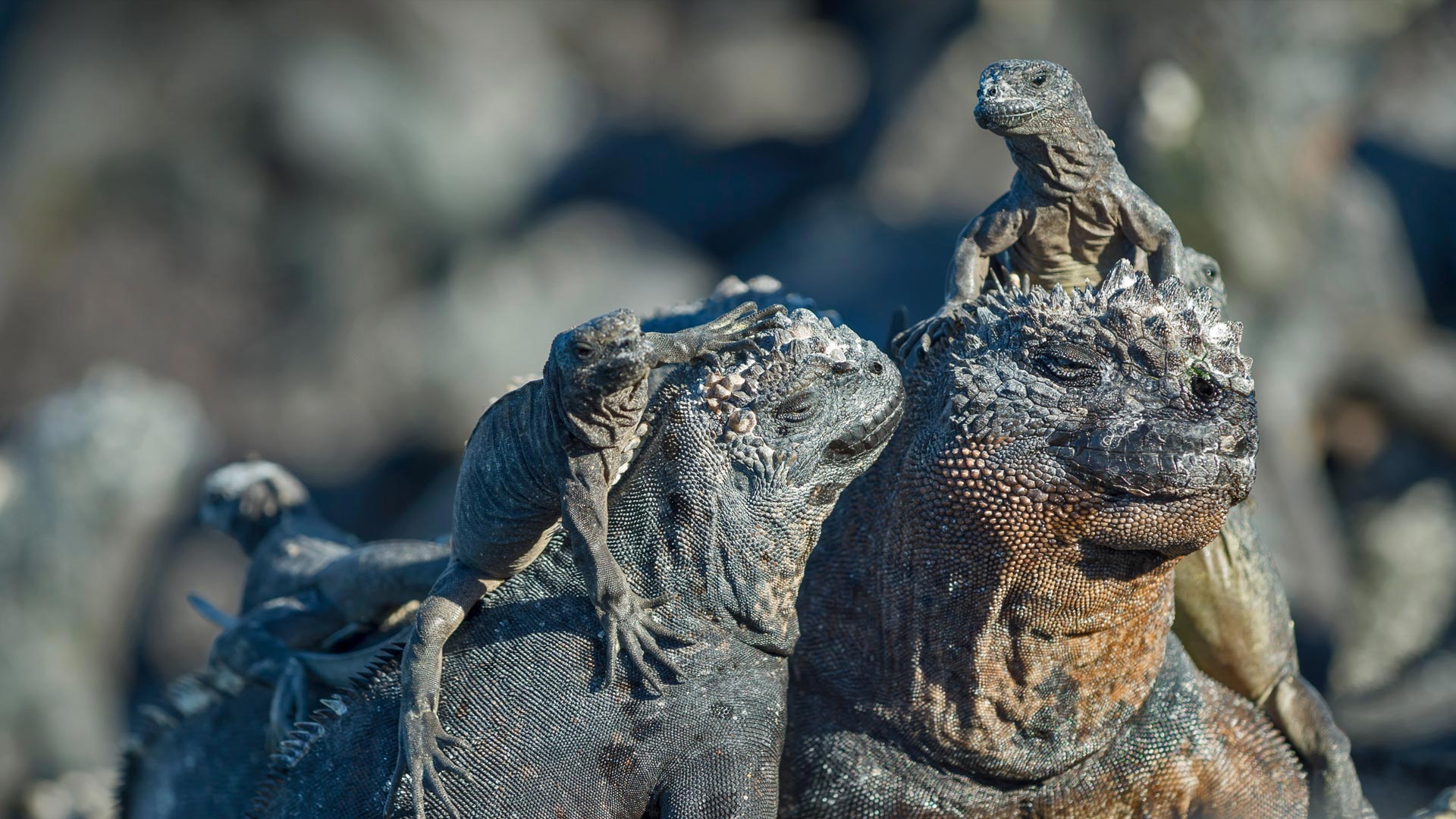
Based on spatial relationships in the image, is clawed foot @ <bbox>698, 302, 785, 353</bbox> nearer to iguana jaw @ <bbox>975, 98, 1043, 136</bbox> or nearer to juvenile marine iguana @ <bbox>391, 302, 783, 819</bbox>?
juvenile marine iguana @ <bbox>391, 302, 783, 819</bbox>

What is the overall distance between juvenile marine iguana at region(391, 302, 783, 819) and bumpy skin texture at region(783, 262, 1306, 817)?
627 mm

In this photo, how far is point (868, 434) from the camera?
3.78m

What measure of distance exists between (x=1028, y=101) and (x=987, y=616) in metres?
1.29

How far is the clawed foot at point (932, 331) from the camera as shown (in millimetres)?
4102

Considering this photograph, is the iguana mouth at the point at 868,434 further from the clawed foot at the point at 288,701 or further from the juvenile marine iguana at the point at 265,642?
the clawed foot at the point at 288,701

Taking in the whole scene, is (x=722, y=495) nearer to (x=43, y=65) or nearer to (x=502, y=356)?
(x=502, y=356)

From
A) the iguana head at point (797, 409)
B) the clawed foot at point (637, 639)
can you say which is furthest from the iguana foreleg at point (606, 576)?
the iguana head at point (797, 409)

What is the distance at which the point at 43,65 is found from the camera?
56.7 ft

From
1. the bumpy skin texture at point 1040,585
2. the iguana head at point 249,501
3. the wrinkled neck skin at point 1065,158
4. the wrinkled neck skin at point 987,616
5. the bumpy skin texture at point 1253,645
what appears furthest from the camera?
the iguana head at point 249,501

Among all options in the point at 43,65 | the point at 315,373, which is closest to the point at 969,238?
the point at 315,373

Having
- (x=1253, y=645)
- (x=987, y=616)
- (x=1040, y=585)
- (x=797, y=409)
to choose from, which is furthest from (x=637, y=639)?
(x=1253, y=645)

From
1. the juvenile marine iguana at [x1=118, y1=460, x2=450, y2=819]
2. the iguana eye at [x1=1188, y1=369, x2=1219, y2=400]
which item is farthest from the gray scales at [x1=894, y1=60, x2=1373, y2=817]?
the juvenile marine iguana at [x1=118, y1=460, x2=450, y2=819]

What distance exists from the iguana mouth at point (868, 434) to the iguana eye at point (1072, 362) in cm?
39

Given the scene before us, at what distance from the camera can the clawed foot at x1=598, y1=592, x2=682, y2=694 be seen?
3.73 m
